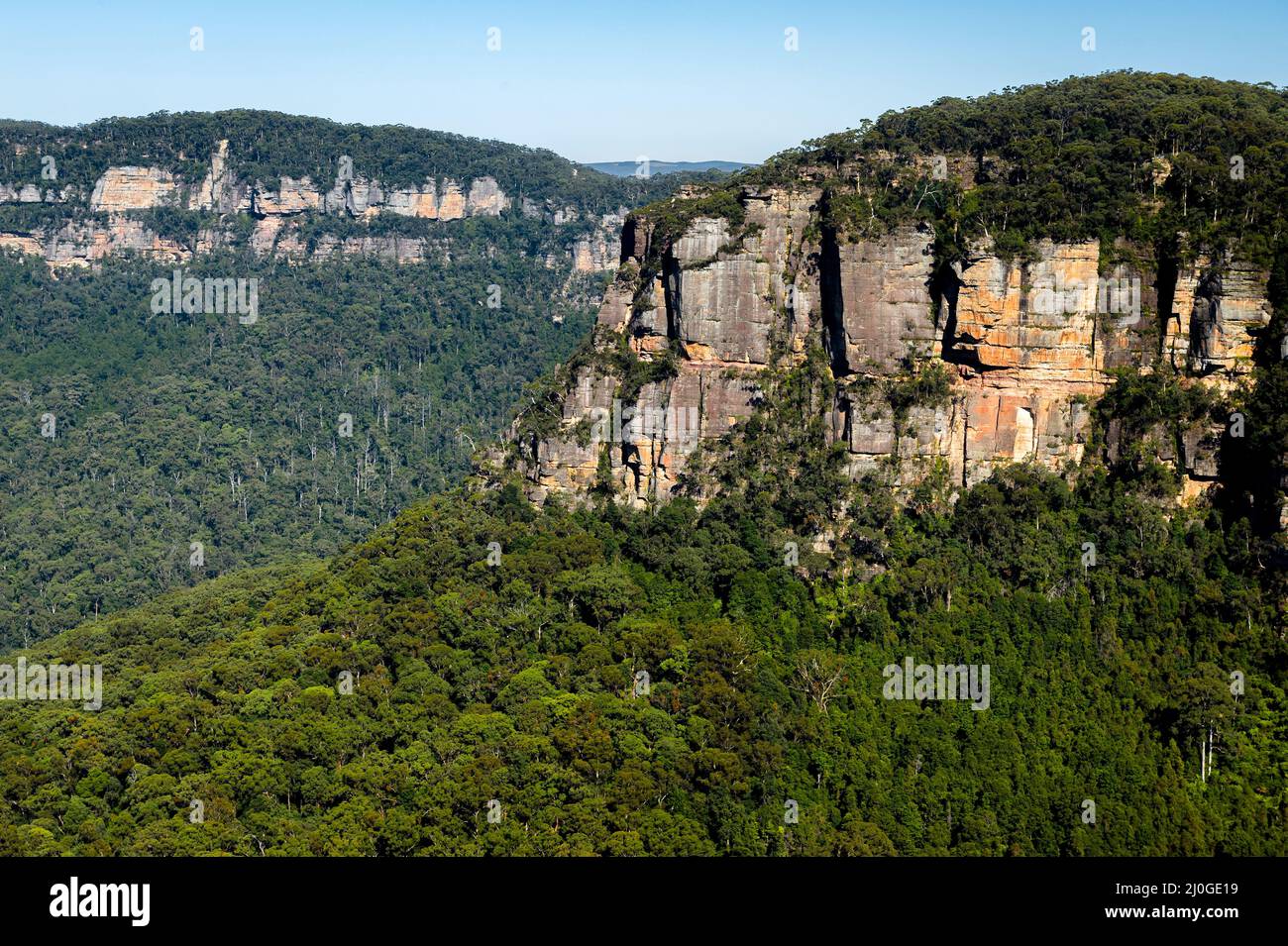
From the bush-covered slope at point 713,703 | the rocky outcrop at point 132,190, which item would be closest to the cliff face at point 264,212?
the rocky outcrop at point 132,190

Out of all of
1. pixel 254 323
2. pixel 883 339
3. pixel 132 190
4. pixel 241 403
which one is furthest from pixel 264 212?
pixel 883 339

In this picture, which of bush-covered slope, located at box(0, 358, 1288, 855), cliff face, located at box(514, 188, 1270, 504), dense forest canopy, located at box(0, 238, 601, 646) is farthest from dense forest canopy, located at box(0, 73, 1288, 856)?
dense forest canopy, located at box(0, 238, 601, 646)

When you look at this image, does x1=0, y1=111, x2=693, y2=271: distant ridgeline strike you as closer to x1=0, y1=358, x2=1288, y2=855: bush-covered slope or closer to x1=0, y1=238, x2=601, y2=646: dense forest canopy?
x1=0, y1=238, x2=601, y2=646: dense forest canopy

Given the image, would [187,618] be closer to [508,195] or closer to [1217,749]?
[1217,749]

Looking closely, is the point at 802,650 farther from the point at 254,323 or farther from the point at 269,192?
the point at 269,192

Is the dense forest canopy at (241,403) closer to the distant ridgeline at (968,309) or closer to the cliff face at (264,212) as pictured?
the cliff face at (264,212)
